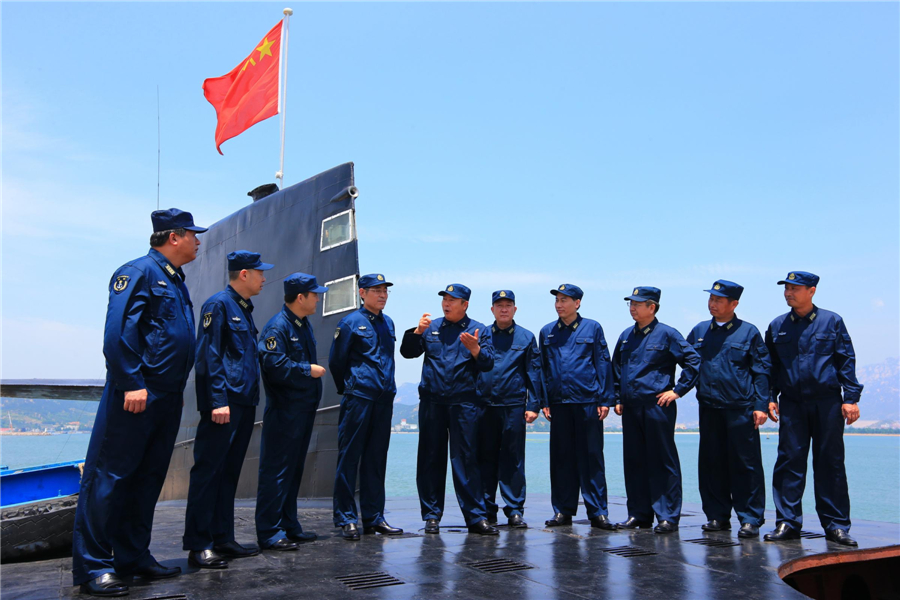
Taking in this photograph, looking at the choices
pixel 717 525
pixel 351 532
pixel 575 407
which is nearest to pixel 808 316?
pixel 717 525

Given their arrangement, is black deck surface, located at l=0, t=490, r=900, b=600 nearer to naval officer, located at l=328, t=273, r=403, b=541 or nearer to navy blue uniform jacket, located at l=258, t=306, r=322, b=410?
naval officer, located at l=328, t=273, r=403, b=541

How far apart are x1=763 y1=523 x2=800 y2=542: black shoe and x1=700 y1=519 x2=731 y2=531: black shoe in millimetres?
409

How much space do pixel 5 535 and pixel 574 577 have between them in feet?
10.3

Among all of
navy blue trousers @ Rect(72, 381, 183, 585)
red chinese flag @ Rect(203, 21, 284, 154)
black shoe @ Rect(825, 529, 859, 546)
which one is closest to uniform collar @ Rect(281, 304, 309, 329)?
navy blue trousers @ Rect(72, 381, 183, 585)

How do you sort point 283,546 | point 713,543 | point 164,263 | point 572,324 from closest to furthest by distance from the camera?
point 164,263, point 283,546, point 713,543, point 572,324

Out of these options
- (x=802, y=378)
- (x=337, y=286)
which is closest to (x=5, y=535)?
(x=337, y=286)

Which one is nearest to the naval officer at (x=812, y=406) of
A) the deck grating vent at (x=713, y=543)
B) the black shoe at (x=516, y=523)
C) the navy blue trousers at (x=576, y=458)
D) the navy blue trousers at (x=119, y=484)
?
the deck grating vent at (x=713, y=543)

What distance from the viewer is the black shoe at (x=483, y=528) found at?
4.99 metres

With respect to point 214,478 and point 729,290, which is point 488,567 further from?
point 729,290

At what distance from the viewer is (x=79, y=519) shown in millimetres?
3324

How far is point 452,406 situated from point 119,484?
2411 mm

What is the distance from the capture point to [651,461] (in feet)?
17.6

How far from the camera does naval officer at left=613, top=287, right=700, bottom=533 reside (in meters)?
5.30

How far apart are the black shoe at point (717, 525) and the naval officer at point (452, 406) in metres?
1.57
